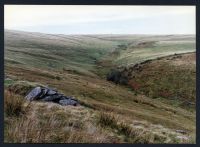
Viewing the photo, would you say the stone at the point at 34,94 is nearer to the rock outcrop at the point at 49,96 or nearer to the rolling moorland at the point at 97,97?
the rock outcrop at the point at 49,96

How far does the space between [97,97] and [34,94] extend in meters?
3.53

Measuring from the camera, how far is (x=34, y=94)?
1877cm

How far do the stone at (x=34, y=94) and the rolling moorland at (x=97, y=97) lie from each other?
252 millimetres

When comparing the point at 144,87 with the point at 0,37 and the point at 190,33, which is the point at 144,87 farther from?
the point at 0,37

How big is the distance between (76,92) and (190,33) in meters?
6.24

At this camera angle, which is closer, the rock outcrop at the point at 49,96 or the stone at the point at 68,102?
the rock outcrop at the point at 49,96

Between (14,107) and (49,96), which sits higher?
(14,107)

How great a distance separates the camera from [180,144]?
1689 cm

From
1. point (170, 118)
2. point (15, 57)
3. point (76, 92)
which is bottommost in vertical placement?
point (170, 118)

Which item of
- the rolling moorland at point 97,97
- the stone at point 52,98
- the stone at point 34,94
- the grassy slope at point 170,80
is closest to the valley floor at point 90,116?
the rolling moorland at point 97,97

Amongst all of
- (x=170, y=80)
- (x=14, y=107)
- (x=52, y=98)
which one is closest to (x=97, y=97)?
(x=52, y=98)

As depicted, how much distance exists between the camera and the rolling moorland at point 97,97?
16.6m

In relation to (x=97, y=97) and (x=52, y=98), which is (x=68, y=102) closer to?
(x=52, y=98)

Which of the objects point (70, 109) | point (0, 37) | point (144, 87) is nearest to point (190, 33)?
point (144, 87)
